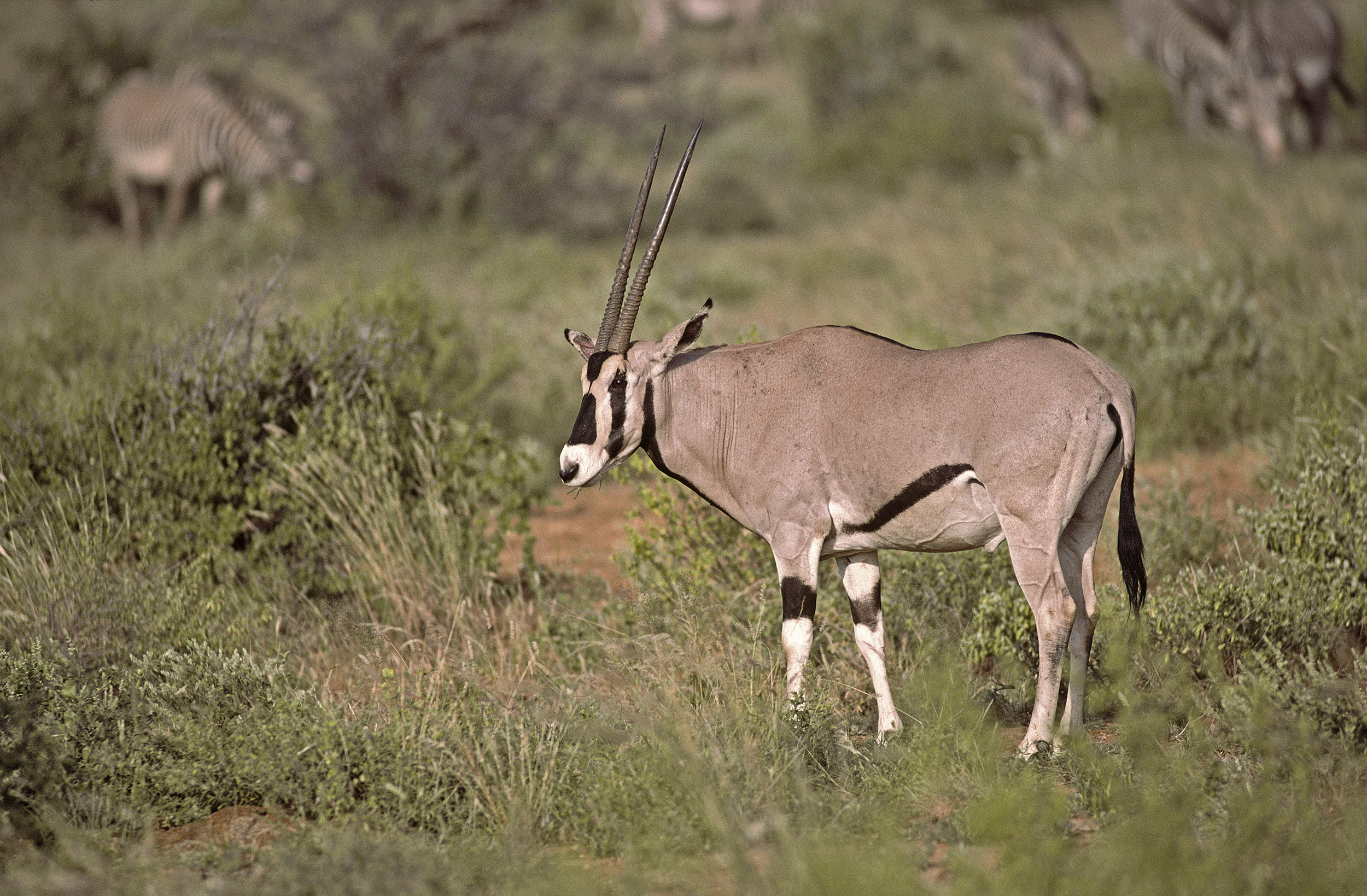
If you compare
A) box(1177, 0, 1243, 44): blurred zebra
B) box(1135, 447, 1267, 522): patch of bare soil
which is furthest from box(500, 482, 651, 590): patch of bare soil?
box(1177, 0, 1243, 44): blurred zebra

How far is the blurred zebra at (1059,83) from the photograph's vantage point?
1922 centimetres

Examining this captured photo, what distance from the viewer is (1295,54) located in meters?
15.9

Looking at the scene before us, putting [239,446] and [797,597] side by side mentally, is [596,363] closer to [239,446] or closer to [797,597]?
[797,597]

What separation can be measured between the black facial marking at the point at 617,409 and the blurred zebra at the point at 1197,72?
13.4 meters

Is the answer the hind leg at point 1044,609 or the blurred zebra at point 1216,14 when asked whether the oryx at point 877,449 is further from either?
the blurred zebra at point 1216,14

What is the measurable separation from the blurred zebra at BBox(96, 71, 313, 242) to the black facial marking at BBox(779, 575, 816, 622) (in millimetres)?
13718

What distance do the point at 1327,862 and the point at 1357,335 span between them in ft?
18.0

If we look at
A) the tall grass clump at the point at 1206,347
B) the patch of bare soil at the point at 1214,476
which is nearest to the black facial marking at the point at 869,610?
the patch of bare soil at the point at 1214,476

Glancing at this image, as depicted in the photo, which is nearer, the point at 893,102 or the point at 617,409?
the point at 617,409

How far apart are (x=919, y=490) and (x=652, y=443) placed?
1.15 meters

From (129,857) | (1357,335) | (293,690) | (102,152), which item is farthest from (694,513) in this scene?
(102,152)

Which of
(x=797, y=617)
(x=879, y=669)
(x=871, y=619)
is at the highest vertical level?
(x=797, y=617)

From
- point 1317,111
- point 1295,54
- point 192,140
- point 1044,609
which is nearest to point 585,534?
point 1044,609

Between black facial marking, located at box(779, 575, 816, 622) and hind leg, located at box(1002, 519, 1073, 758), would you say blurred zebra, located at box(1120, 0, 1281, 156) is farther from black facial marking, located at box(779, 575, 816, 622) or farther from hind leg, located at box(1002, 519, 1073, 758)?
black facial marking, located at box(779, 575, 816, 622)
